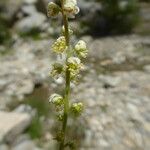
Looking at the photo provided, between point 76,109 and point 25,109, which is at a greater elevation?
point 76,109

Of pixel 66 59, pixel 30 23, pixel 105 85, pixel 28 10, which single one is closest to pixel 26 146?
pixel 105 85

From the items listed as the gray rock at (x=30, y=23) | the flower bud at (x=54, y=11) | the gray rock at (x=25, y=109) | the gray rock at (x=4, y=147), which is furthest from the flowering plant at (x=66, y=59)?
the gray rock at (x=30, y=23)

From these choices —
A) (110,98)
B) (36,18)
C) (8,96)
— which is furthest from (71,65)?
(36,18)

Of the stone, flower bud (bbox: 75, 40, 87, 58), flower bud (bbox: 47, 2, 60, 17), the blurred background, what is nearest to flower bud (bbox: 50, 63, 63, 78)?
flower bud (bbox: 75, 40, 87, 58)

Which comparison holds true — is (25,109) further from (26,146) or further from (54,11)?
(54,11)

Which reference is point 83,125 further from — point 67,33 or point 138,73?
point 67,33

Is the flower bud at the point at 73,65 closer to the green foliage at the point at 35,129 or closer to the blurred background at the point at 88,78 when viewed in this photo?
the blurred background at the point at 88,78

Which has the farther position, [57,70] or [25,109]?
[25,109]
